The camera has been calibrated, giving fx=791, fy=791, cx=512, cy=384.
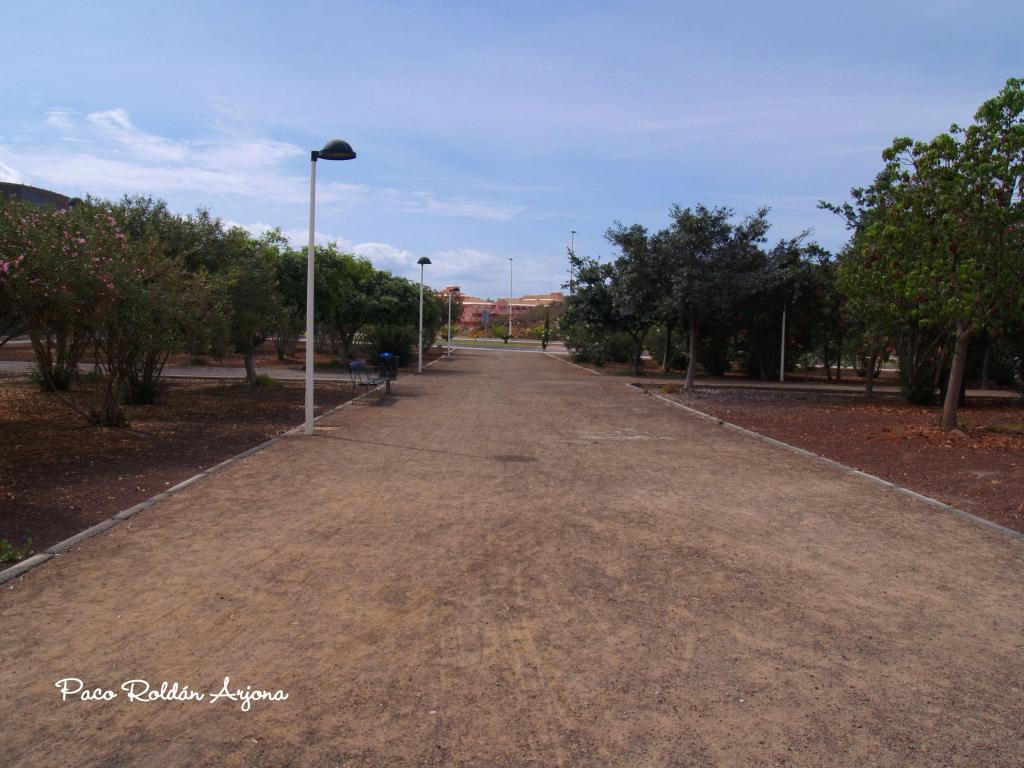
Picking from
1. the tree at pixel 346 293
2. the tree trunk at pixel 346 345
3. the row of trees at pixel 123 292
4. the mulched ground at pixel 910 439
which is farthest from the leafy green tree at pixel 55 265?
the tree trunk at pixel 346 345

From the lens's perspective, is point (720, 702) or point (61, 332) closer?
point (720, 702)

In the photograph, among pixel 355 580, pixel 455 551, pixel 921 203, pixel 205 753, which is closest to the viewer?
pixel 205 753

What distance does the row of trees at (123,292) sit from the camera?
9.55 meters

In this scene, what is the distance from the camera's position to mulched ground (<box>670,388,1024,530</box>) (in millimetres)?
8906

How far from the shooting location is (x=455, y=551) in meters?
6.08

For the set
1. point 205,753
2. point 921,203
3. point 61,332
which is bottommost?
point 205,753

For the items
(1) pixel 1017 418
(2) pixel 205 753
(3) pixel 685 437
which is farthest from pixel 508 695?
(1) pixel 1017 418

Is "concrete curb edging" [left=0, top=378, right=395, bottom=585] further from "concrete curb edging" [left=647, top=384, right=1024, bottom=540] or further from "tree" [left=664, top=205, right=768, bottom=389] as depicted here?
"tree" [left=664, top=205, right=768, bottom=389]

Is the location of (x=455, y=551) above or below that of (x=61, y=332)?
below

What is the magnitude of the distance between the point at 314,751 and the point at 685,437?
10.7 metres

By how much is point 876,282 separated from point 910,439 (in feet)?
13.7

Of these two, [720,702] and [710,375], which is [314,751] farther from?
[710,375]

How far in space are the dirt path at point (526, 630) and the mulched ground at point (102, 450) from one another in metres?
0.64

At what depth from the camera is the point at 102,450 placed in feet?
33.5
